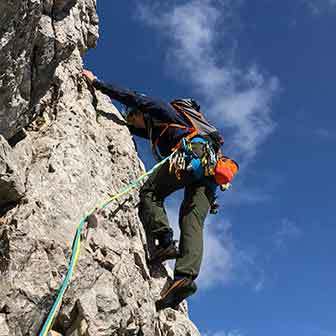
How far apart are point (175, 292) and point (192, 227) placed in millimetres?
1028

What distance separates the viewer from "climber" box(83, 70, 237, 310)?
7.06m

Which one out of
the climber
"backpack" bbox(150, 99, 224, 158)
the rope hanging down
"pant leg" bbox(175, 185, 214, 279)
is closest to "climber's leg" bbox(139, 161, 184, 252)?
the climber

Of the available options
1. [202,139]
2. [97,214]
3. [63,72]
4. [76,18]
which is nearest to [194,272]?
[97,214]

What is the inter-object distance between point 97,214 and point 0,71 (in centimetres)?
207

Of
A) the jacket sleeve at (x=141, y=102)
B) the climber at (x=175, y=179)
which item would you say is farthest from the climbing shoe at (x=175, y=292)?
the jacket sleeve at (x=141, y=102)

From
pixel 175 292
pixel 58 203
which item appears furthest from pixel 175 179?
pixel 58 203

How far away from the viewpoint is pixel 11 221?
5445 millimetres

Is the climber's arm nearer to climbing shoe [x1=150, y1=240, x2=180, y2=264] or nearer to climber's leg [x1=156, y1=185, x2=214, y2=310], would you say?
climber's leg [x1=156, y1=185, x2=214, y2=310]

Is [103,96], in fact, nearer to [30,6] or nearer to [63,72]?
[63,72]

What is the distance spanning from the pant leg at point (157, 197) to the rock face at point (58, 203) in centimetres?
25

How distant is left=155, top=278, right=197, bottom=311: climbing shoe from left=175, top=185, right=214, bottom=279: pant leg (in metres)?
0.11

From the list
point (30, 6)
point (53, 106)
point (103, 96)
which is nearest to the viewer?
point (30, 6)

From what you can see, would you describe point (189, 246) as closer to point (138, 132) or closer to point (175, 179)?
point (175, 179)

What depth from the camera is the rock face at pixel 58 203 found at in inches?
203
